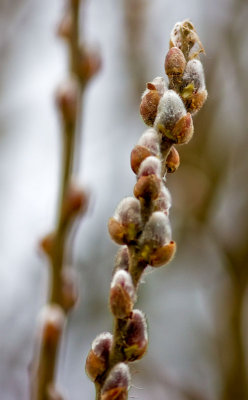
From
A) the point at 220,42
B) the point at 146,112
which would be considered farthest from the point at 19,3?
the point at 146,112

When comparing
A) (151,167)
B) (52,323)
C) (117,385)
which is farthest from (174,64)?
(52,323)

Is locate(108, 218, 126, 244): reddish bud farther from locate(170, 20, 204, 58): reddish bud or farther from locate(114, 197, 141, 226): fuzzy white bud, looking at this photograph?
locate(170, 20, 204, 58): reddish bud

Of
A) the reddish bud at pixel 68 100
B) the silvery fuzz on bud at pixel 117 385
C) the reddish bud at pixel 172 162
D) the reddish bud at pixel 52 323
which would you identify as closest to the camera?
the silvery fuzz on bud at pixel 117 385

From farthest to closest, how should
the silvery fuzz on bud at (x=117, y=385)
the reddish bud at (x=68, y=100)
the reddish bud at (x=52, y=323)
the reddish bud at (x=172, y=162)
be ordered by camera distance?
the reddish bud at (x=68, y=100), the reddish bud at (x=52, y=323), the reddish bud at (x=172, y=162), the silvery fuzz on bud at (x=117, y=385)

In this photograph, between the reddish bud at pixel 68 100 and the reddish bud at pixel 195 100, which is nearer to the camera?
the reddish bud at pixel 195 100

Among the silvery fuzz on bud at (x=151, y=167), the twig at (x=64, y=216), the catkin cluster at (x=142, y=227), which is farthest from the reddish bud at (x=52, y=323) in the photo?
the silvery fuzz on bud at (x=151, y=167)

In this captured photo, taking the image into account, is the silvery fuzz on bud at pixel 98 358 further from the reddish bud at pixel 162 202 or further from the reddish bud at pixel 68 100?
the reddish bud at pixel 68 100

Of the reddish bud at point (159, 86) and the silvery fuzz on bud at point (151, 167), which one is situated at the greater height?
the reddish bud at point (159, 86)

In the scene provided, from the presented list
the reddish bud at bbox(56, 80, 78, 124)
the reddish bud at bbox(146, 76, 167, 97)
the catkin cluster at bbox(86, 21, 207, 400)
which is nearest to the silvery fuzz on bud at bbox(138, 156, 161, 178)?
the catkin cluster at bbox(86, 21, 207, 400)

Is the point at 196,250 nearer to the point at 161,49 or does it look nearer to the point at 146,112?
the point at 161,49
